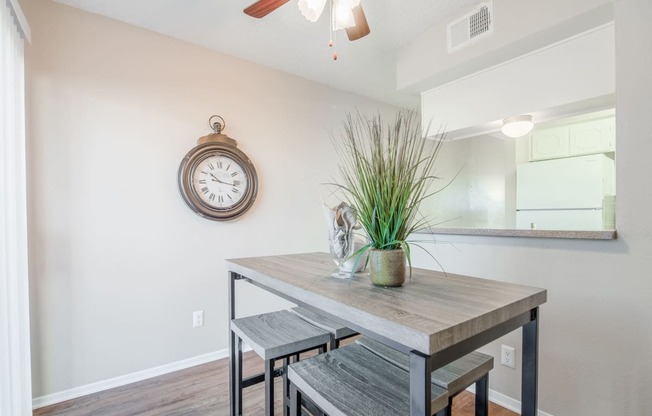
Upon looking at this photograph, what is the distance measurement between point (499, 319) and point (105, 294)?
227 cm

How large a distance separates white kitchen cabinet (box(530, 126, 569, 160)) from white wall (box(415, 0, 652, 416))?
1801mm

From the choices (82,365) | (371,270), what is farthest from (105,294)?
(371,270)

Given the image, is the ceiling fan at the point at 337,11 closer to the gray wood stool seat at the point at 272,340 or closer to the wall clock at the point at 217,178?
the wall clock at the point at 217,178

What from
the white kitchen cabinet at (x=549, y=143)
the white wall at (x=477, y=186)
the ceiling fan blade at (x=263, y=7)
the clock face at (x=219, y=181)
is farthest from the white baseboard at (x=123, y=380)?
the white kitchen cabinet at (x=549, y=143)

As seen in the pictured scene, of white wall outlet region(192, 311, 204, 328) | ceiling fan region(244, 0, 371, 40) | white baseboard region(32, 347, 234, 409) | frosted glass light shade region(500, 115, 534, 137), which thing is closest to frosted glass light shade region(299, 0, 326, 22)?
ceiling fan region(244, 0, 371, 40)

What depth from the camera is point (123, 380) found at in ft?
6.93

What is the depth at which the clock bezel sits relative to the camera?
2312 millimetres

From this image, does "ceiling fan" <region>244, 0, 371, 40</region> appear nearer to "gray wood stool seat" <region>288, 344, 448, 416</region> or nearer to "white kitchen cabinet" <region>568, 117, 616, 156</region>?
"gray wood stool seat" <region>288, 344, 448, 416</region>

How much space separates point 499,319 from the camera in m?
0.81

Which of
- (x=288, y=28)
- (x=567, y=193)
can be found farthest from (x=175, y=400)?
(x=567, y=193)

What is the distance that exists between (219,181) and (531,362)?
219cm

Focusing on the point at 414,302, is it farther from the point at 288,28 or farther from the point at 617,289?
the point at 288,28

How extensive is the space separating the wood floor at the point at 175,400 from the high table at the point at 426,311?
1065mm

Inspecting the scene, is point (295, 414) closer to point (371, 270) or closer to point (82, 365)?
point (371, 270)
